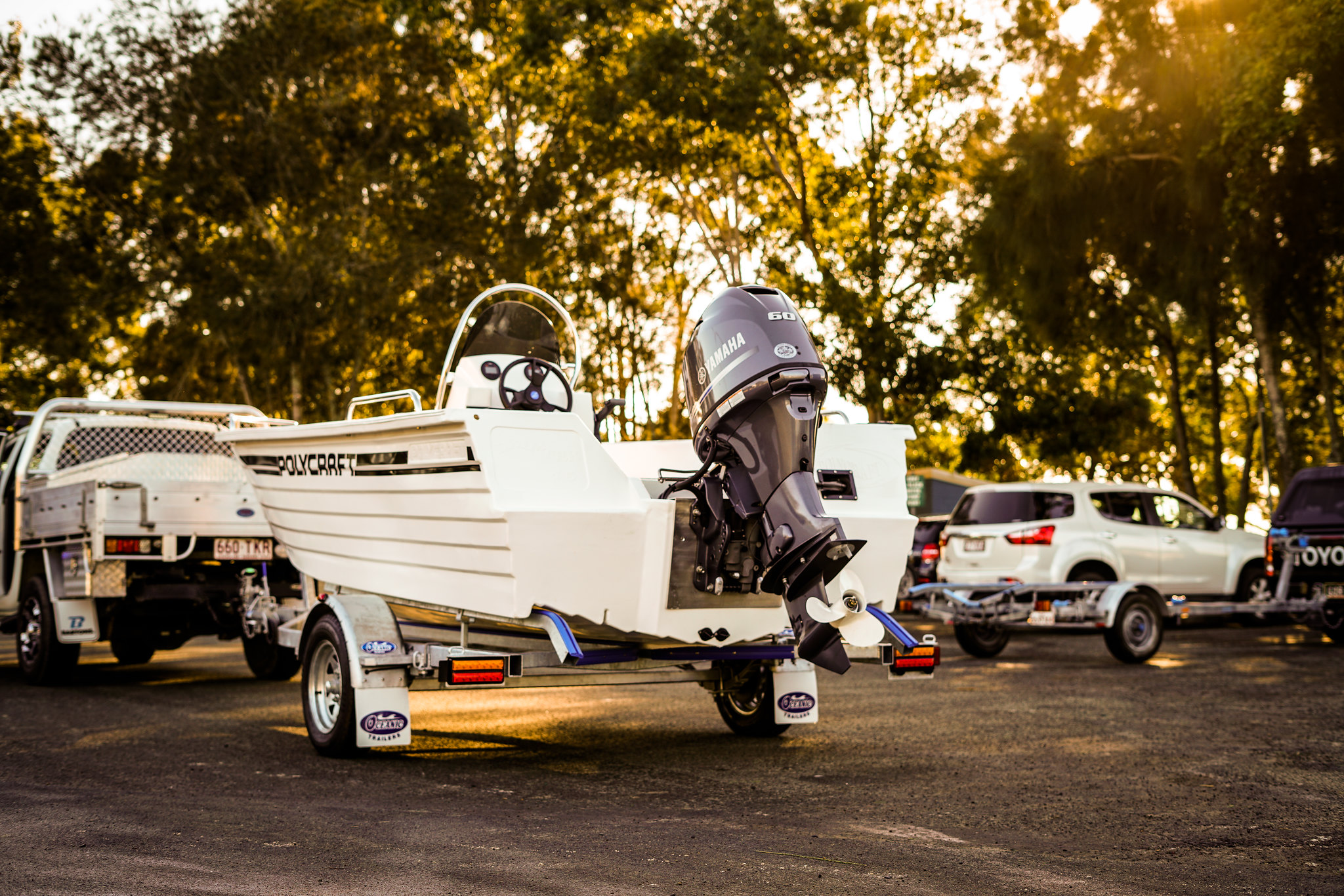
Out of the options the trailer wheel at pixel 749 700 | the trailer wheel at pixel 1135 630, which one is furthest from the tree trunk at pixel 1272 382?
the trailer wheel at pixel 749 700

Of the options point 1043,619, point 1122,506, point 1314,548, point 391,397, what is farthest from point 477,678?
point 1314,548

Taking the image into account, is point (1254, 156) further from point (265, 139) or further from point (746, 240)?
point (265, 139)

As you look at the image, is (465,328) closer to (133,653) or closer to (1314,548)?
(133,653)

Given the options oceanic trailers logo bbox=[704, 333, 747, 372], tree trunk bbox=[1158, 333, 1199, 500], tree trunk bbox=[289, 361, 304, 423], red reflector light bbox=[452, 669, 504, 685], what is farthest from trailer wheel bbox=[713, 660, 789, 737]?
tree trunk bbox=[1158, 333, 1199, 500]

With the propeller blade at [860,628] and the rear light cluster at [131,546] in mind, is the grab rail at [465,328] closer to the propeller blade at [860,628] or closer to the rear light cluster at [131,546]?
the propeller blade at [860,628]

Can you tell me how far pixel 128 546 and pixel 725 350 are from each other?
6.39 meters

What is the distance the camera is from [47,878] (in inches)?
187

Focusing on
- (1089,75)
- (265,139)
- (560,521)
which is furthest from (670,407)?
(560,521)

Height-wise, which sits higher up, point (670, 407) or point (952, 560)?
point (670, 407)

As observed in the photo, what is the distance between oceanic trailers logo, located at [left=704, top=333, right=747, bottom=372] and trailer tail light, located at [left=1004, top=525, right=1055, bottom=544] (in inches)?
377

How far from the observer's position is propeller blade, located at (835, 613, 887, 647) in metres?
5.76

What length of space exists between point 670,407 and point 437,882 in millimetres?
27535

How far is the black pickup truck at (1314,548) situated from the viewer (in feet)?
51.0

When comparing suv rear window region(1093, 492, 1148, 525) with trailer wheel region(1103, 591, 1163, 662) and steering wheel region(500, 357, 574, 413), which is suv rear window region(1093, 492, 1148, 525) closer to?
trailer wheel region(1103, 591, 1163, 662)
